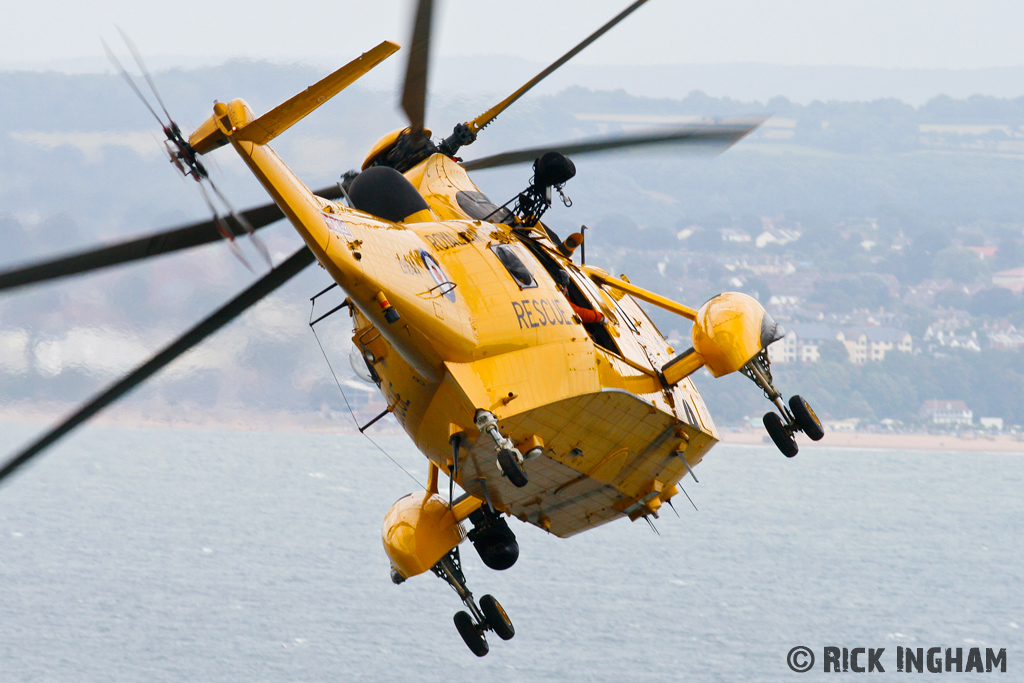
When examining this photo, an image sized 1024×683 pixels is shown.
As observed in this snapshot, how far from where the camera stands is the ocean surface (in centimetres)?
5806

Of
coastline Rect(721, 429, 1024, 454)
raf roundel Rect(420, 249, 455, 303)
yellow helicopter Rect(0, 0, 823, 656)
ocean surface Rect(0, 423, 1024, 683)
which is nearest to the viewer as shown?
yellow helicopter Rect(0, 0, 823, 656)

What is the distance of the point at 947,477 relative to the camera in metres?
131

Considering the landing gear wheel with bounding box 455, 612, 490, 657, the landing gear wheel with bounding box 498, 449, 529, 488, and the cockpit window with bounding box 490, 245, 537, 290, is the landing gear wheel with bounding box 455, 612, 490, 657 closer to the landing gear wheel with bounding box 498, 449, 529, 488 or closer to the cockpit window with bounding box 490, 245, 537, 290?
the cockpit window with bounding box 490, 245, 537, 290

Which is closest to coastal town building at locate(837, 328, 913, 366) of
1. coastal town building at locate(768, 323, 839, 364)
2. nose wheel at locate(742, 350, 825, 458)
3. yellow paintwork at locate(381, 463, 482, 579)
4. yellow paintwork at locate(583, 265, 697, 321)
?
coastal town building at locate(768, 323, 839, 364)

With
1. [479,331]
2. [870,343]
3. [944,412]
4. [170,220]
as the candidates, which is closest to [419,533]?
[479,331]

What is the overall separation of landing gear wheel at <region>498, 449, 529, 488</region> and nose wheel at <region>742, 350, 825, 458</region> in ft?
17.6

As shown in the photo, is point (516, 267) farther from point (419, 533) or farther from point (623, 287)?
point (419, 533)

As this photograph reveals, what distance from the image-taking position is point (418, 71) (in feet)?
43.0

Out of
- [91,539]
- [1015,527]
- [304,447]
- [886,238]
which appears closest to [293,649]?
[91,539]

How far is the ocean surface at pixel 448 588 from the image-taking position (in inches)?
2286

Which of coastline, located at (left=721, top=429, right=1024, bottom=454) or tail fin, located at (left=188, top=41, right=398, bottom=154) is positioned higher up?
tail fin, located at (left=188, top=41, right=398, bottom=154)

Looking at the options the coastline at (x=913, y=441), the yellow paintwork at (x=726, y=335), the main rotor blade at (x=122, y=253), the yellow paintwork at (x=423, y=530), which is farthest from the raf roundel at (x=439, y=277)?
the coastline at (x=913, y=441)

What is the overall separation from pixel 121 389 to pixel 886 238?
6825 inches

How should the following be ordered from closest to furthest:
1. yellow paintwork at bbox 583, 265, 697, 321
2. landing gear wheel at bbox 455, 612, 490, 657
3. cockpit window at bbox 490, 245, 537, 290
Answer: cockpit window at bbox 490, 245, 537, 290 → yellow paintwork at bbox 583, 265, 697, 321 → landing gear wheel at bbox 455, 612, 490, 657
